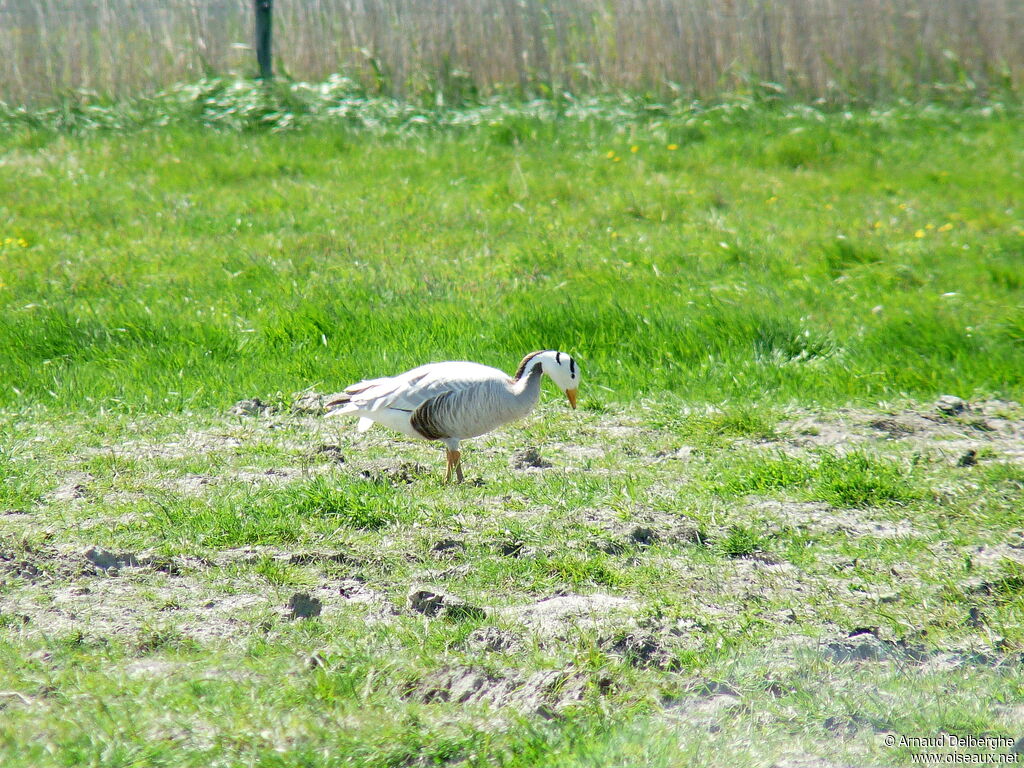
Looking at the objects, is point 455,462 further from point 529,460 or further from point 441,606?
point 441,606

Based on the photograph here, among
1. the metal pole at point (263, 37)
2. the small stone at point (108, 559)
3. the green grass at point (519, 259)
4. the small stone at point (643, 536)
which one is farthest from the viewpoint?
the metal pole at point (263, 37)

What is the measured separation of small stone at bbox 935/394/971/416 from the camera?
6.36 meters

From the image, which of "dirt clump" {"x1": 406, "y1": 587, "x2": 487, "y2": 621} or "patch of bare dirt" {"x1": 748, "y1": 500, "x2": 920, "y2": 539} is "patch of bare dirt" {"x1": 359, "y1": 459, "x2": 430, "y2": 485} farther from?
"patch of bare dirt" {"x1": 748, "y1": 500, "x2": 920, "y2": 539}

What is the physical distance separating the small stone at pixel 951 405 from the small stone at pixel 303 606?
4.14 meters

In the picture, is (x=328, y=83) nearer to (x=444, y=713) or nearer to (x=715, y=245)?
(x=715, y=245)

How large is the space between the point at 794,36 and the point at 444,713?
40.5ft

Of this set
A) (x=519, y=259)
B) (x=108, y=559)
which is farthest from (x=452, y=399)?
(x=519, y=259)

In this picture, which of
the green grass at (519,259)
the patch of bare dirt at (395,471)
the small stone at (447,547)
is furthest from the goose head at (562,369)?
the small stone at (447,547)

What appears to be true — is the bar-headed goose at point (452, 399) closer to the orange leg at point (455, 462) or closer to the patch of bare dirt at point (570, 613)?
the orange leg at point (455, 462)

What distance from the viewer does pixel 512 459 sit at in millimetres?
5816

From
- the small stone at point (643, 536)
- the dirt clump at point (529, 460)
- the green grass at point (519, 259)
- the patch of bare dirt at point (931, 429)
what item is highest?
the green grass at point (519, 259)

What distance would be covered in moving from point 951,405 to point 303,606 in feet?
14.1

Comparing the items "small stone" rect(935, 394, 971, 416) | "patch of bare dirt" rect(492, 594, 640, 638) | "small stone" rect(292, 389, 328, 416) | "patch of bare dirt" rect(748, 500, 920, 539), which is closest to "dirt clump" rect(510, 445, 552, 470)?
"patch of bare dirt" rect(748, 500, 920, 539)

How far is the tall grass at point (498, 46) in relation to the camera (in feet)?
41.9
